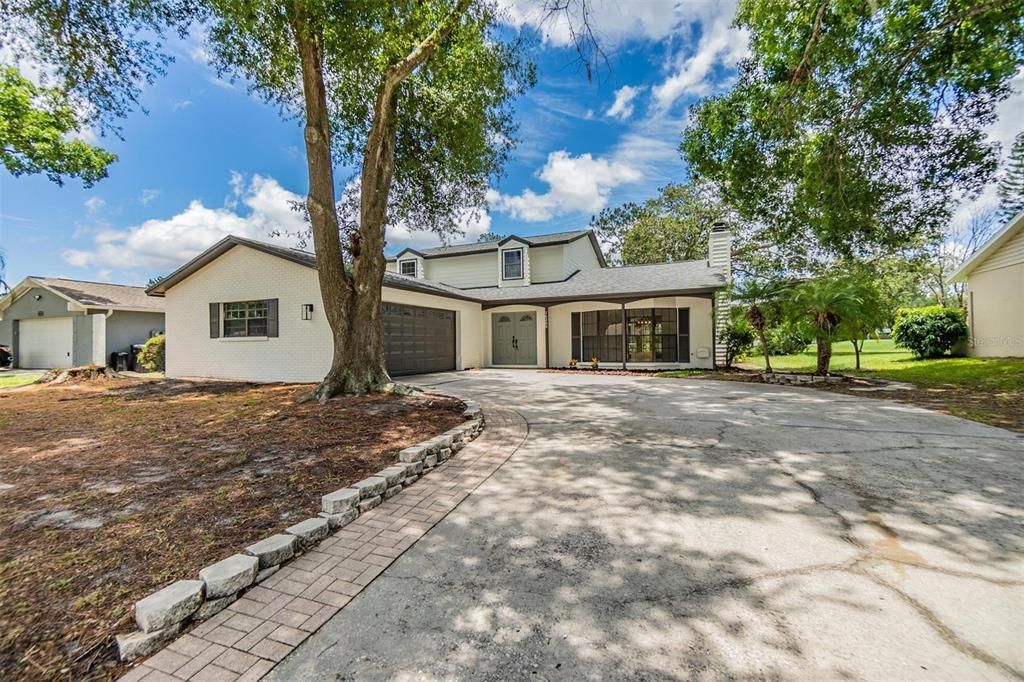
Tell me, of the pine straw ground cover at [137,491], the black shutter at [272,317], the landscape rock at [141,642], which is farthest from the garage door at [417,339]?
Result: the landscape rock at [141,642]

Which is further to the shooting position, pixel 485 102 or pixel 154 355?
pixel 154 355

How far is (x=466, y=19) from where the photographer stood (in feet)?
25.1

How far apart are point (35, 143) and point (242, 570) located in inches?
774

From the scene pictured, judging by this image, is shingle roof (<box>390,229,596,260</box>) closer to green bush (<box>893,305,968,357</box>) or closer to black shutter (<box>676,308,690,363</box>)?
black shutter (<box>676,308,690,363</box>)

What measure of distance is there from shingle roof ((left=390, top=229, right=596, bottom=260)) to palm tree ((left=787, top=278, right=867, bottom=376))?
10452mm

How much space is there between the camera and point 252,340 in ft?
40.4

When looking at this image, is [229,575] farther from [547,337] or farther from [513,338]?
[513,338]

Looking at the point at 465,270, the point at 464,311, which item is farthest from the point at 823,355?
the point at 465,270

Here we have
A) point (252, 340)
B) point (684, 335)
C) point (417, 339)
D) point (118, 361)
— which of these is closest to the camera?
point (252, 340)

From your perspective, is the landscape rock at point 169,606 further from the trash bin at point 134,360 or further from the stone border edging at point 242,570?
the trash bin at point 134,360

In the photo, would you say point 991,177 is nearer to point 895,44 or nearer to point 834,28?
point 895,44

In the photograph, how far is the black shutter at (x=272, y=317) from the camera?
11938mm

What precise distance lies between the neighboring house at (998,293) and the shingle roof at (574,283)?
23.8ft

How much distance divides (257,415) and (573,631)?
6.16 metres
